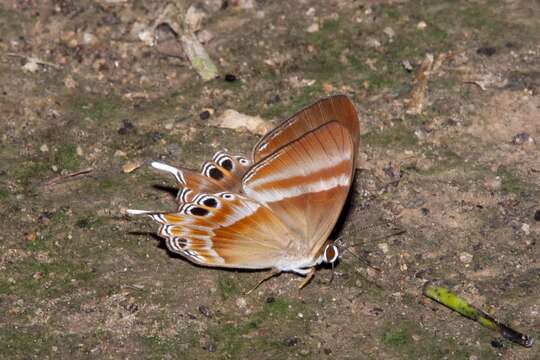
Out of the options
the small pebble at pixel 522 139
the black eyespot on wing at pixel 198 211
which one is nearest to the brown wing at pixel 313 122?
the black eyespot on wing at pixel 198 211

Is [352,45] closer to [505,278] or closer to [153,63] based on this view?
[153,63]

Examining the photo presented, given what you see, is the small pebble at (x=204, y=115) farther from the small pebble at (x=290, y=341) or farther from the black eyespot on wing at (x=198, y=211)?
the small pebble at (x=290, y=341)

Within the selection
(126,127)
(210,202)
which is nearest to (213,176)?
(210,202)

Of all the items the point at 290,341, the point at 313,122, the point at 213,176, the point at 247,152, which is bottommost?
the point at 290,341

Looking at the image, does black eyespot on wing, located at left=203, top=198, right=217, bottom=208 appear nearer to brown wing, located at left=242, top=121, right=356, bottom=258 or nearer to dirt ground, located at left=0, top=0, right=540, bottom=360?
brown wing, located at left=242, top=121, right=356, bottom=258

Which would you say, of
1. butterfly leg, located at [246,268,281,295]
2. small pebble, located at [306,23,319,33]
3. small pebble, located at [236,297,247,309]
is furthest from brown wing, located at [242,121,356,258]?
small pebble, located at [306,23,319,33]

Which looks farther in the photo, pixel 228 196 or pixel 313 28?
pixel 313 28

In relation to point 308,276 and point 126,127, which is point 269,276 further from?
point 126,127
